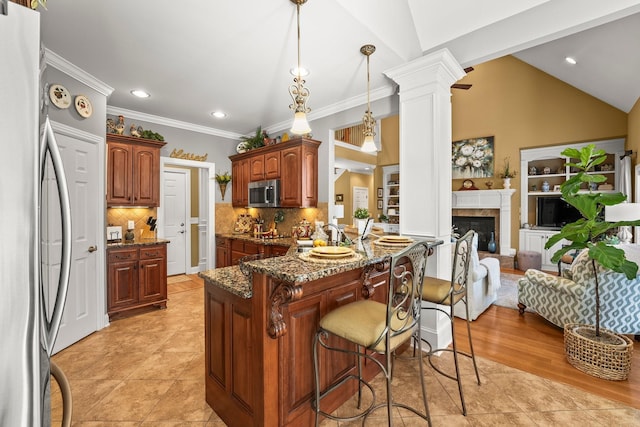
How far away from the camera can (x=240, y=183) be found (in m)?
5.32

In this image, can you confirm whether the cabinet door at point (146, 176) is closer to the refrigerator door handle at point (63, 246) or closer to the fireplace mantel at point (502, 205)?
the refrigerator door handle at point (63, 246)

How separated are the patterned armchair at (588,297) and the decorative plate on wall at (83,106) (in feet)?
17.6

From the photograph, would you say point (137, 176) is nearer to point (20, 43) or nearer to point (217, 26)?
point (217, 26)

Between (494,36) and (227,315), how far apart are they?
3034 mm

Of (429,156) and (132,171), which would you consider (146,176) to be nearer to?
(132,171)

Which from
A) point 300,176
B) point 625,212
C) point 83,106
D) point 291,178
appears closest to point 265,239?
point 291,178

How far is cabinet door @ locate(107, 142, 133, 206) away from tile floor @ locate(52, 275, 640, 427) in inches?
72.3

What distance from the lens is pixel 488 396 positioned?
209 centimetres

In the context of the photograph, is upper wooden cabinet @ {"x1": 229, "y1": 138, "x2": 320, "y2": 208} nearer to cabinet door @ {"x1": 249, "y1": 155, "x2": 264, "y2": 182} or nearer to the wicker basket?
cabinet door @ {"x1": 249, "y1": 155, "x2": 264, "y2": 182}

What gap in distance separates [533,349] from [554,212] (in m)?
4.87

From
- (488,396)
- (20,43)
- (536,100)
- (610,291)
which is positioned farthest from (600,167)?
(20,43)

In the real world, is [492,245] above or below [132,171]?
below

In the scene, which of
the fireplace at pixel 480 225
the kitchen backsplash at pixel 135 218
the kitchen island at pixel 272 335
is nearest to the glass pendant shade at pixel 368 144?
the kitchen island at pixel 272 335

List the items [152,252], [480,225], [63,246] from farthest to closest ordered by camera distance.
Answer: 1. [480,225]
2. [152,252]
3. [63,246]
